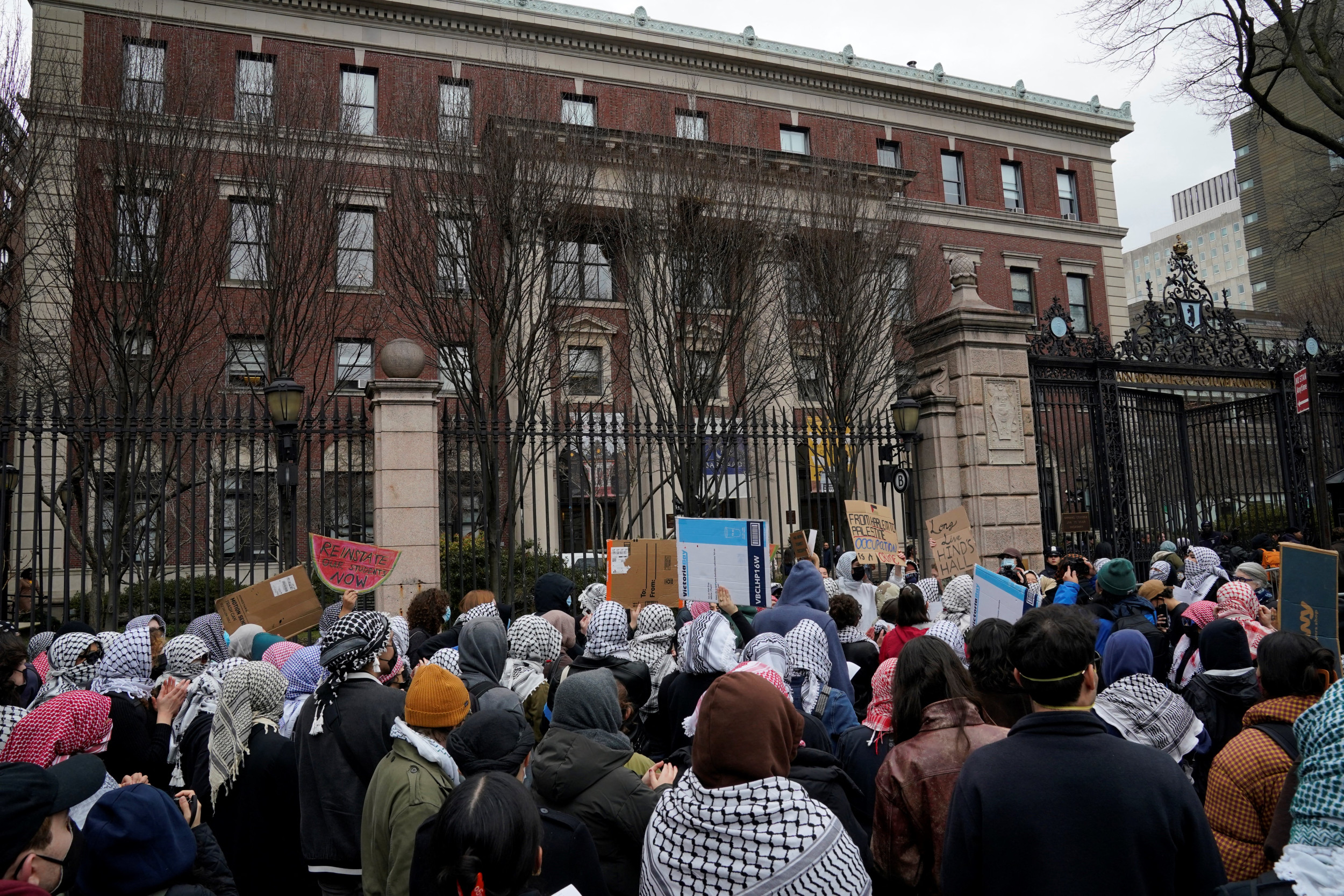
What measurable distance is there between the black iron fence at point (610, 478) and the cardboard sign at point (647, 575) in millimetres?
2202

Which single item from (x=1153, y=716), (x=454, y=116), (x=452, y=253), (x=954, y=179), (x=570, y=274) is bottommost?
(x=1153, y=716)

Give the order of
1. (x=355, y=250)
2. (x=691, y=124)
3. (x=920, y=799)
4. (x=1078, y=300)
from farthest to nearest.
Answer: (x=1078, y=300) < (x=691, y=124) < (x=355, y=250) < (x=920, y=799)

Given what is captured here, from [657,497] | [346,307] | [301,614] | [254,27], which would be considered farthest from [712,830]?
[254,27]

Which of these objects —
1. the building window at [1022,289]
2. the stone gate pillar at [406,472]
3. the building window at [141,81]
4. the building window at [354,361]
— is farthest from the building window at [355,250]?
the building window at [1022,289]

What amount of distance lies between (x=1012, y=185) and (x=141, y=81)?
102 feet

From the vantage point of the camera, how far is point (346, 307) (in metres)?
21.9

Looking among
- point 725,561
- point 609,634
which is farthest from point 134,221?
point 609,634

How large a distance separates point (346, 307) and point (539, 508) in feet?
22.7

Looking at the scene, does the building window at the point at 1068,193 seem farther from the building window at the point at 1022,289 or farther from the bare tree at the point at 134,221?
the bare tree at the point at 134,221

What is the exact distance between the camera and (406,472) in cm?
1114

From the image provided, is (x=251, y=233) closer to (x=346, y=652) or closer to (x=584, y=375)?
(x=584, y=375)

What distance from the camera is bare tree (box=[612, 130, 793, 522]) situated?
1825cm

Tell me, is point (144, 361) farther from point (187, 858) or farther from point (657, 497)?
Answer: point (187, 858)

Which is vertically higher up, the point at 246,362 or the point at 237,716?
the point at 246,362
